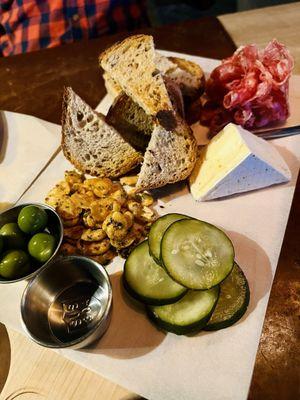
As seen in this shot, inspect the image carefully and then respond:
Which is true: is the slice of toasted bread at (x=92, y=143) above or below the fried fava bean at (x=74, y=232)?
above

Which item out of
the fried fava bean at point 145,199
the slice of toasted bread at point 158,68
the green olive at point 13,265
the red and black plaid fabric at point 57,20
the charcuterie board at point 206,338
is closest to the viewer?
the charcuterie board at point 206,338

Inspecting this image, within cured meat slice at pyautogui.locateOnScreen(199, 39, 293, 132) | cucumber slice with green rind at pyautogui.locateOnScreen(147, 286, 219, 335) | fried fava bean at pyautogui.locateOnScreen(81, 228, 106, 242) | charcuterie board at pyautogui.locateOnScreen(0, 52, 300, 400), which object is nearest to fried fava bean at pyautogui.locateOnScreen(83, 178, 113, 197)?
fried fava bean at pyautogui.locateOnScreen(81, 228, 106, 242)

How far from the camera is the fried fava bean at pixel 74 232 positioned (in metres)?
1.80

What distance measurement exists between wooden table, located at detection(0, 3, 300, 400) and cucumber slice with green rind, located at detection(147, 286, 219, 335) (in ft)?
0.99

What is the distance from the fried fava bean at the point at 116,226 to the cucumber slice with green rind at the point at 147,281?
0.34 feet

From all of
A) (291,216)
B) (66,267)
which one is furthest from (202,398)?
(291,216)

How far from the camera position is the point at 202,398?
52.9 inches

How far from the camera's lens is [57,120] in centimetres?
254

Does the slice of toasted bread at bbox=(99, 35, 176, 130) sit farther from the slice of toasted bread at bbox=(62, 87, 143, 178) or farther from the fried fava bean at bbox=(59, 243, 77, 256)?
the fried fava bean at bbox=(59, 243, 77, 256)

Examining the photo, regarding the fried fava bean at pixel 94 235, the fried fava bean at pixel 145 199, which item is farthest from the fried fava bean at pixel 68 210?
the fried fava bean at pixel 145 199

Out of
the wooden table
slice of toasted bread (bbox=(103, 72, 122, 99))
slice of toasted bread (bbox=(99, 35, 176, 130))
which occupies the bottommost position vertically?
the wooden table

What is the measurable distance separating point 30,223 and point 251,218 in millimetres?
1040

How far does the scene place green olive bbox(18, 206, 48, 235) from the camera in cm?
172

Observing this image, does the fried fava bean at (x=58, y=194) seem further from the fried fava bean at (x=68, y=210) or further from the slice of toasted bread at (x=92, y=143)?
the slice of toasted bread at (x=92, y=143)
